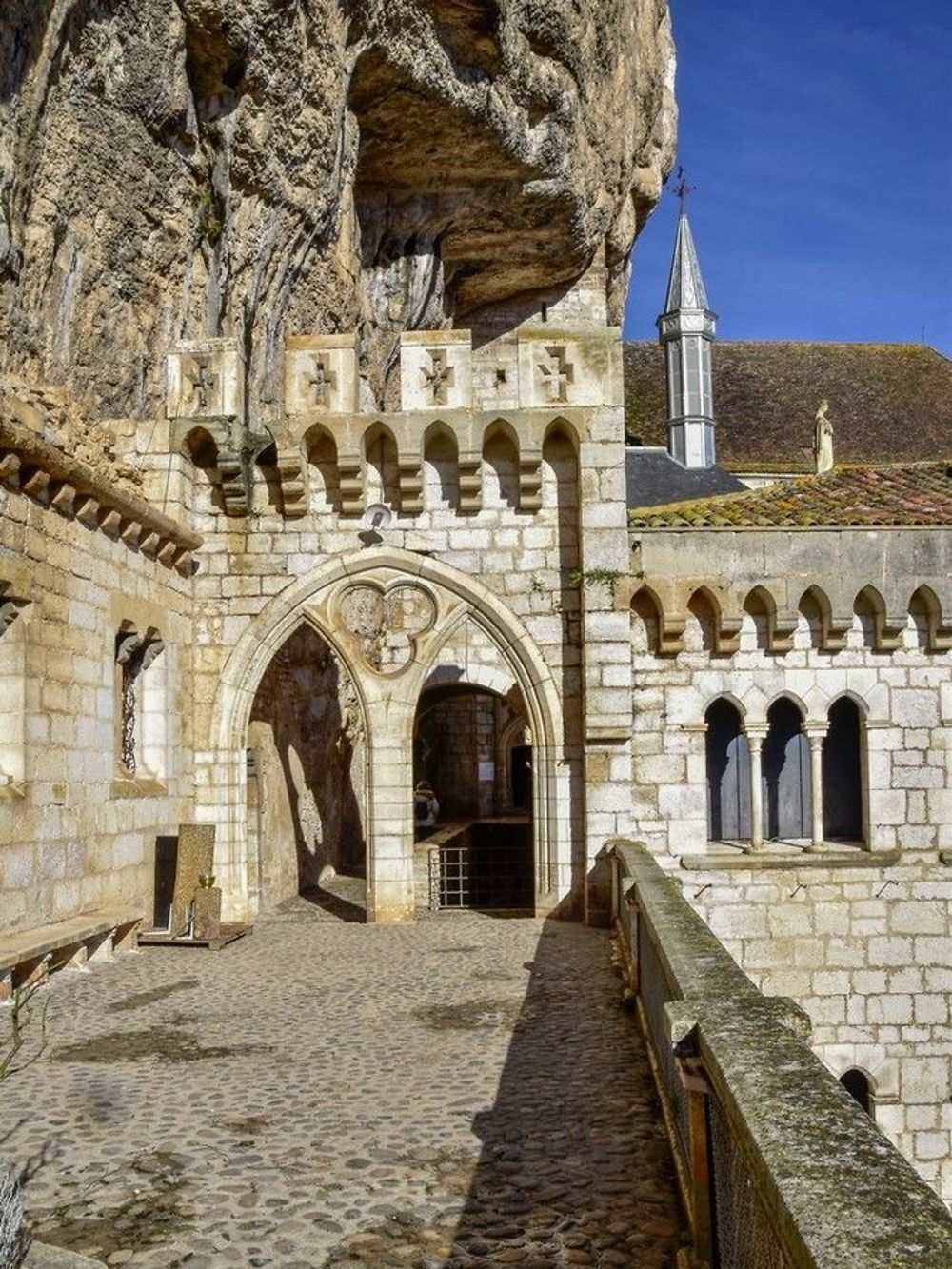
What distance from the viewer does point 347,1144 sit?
4.23 metres

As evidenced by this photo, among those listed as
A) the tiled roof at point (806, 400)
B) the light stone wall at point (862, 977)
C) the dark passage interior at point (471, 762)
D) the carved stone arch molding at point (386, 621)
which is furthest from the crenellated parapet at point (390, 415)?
the tiled roof at point (806, 400)

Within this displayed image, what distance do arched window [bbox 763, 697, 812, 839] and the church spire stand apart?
48.9ft

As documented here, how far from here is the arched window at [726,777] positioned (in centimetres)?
1070

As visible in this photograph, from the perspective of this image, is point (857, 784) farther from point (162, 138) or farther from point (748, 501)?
point (162, 138)

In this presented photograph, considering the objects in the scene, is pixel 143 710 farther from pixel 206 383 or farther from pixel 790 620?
pixel 790 620

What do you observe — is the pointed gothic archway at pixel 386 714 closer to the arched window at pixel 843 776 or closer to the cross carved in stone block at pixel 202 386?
the cross carved in stone block at pixel 202 386

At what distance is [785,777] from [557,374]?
4.05m

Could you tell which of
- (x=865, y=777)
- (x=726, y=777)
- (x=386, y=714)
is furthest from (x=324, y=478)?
(x=865, y=777)

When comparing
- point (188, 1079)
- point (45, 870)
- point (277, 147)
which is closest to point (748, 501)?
point (277, 147)

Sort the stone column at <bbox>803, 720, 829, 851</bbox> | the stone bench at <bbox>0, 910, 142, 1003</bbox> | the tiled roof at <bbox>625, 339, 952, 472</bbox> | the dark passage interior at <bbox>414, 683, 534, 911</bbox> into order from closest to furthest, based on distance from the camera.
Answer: the stone bench at <bbox>0, 910, 142, 1003</bbox>
the stone column at <bbox>803, 720, 829, 851</bbox>
the dark passage interior at <bbox>414, 683, 534, 911</bbox>
the tiled roof at <bbox>625, 339, 952, 472</bbox>

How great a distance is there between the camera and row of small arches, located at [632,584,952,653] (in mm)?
10086

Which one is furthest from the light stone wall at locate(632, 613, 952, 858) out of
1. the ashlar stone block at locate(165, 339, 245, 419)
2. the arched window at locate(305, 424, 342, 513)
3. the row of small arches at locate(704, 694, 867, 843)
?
the ashlar stone block at locate(165, 339, 245, 419)

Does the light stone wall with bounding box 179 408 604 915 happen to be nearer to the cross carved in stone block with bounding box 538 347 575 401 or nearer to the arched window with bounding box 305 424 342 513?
the arched window with bounding box 305 424 342 513

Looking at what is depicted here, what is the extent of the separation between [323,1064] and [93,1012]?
159 cm
